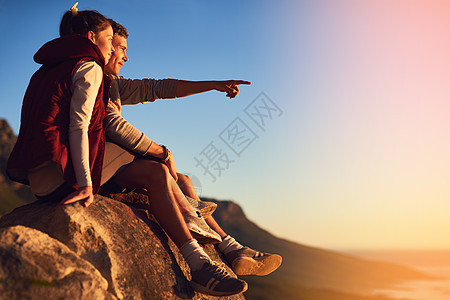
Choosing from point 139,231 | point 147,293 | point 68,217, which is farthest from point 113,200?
point 147,293

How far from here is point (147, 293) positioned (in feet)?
10.6

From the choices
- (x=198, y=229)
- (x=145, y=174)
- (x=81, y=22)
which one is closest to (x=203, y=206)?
(x=198, y=229)

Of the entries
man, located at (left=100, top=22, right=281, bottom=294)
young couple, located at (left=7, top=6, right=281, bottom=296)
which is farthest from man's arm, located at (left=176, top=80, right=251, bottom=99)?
young couple, located at (left=7, top=6, right=281, bottom=296)

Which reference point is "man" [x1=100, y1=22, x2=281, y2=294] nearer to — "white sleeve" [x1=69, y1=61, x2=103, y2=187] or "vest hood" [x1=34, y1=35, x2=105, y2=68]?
"white sleeve" [x1=69, y1=61, x2=103, y2=187]

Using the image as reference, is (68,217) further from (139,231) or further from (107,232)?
(139,231)

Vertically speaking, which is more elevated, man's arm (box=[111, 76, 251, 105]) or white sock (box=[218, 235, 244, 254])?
man's arm (box=[111, 76, 251, 105])

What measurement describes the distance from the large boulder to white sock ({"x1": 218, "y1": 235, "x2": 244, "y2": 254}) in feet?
2.92

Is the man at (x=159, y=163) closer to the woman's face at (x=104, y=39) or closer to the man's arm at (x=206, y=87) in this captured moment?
the man's arm at (x=206, y=87)

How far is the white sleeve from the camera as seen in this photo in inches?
123

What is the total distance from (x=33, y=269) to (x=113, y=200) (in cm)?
128

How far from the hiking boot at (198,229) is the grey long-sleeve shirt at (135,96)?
0.80 meters

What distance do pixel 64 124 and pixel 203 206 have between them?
1790mm

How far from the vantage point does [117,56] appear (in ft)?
13.5

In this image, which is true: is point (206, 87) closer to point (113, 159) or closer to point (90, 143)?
point (113, 159)
